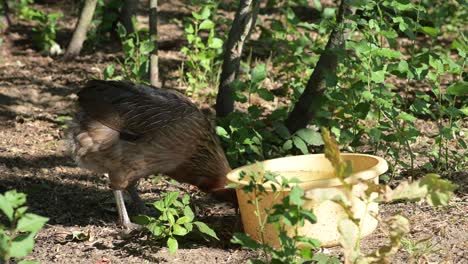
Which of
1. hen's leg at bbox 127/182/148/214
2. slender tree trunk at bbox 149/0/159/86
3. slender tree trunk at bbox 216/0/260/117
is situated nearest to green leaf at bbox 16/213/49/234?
hen's leg at bbox 127/182/148/214

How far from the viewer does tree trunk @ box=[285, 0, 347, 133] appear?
5.41 m

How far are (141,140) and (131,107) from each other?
22 centimetres

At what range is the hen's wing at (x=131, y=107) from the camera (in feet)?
16.3

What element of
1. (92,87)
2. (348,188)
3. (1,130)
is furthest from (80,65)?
(348,188)

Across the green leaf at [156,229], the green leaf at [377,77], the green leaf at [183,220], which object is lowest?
the green leaf at [156,229]

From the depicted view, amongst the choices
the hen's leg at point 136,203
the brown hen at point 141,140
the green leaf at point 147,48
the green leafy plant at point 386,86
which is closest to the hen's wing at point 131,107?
the brown hen at point 141,140

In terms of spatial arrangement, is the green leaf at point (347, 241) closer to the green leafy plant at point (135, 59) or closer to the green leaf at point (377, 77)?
the green leaf at point (377, 77)

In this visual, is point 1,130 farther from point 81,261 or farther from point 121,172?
point 81,261

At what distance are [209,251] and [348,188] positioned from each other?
1.38m

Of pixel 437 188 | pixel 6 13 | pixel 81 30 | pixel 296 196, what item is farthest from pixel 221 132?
pixel 6 13

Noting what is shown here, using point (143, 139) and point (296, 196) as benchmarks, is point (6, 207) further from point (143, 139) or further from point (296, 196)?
point (143, 139)

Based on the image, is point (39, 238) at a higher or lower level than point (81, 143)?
lower

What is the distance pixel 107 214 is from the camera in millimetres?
5254

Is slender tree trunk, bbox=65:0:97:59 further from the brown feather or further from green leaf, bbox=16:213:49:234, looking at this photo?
green leaf, bbox=16:213:49:234
